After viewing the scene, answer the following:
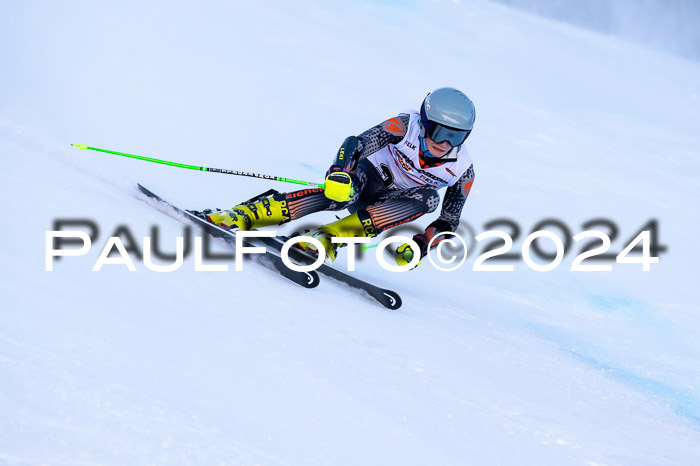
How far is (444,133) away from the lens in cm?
380

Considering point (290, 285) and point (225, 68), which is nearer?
point (290, 285)

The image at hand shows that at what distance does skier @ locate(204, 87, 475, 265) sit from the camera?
3.79 m

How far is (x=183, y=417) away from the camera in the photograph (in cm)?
182

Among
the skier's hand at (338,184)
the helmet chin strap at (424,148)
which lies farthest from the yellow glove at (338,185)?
the helmet chin strap at (424,148)

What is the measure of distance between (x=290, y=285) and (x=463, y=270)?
211cm

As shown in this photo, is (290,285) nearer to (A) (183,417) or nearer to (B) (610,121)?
(A) (183,417)

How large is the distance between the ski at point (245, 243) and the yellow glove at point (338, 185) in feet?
1.37

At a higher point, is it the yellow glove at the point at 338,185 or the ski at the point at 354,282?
the yellow glove at the point at 338,185

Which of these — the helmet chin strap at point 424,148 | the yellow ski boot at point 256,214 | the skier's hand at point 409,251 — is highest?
the helmet chin strap at point 424,148

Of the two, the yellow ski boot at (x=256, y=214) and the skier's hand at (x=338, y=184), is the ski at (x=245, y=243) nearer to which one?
the yellow ski boot at (x=256, y=214)

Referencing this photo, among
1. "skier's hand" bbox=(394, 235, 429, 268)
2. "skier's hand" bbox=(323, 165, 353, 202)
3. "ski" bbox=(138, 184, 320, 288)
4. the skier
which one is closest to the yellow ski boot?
the skier

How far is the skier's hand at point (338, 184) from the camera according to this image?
3711mm

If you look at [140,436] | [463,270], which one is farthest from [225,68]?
[140,436]

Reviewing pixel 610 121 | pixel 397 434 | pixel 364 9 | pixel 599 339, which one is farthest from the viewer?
pixel 364 9
